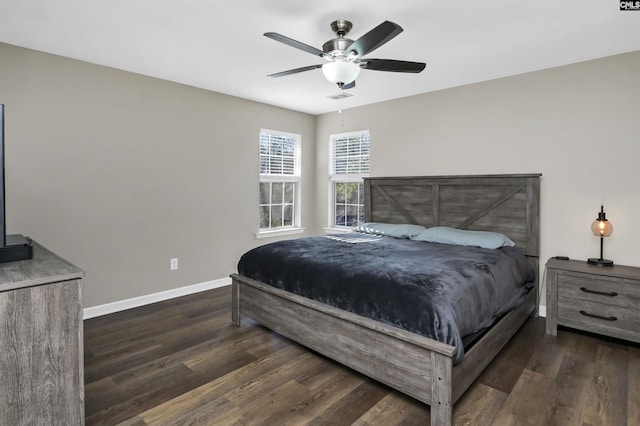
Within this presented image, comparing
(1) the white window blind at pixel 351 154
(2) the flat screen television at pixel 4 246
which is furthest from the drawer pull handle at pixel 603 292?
(2) the flat screen television at pixel 4 246

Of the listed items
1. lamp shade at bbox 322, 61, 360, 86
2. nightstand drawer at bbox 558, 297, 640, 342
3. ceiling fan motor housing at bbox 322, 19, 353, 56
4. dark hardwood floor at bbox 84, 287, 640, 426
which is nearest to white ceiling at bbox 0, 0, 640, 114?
ceiling fan motor housing at bbox 322, 19, 353, 56

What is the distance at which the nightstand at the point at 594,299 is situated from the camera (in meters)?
2.73

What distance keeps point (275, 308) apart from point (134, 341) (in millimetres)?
1227

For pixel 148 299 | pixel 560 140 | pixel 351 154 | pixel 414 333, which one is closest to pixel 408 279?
pixel 414 333

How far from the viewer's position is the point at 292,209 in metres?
5.50

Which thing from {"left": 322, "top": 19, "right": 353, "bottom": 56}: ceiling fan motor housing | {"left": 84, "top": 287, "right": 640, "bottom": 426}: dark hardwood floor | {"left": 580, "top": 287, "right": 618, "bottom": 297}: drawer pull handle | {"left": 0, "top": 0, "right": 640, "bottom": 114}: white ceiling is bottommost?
{"left": 84, "top": 287, "right": 640, "bottom": 426}: dark hardwood floor

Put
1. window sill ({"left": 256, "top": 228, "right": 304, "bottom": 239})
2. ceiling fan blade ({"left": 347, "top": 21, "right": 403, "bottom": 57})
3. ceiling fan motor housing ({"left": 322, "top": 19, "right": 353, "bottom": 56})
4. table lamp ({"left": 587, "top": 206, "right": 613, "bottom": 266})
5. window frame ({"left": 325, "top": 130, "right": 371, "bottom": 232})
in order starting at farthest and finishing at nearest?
window frame ({"left": 325, "top": 130, "right": 371, "bottom": 232})
window sill ({"left": 256, "top": 228, "right": 304, "bottom": 239})
table lamp ({"left": 587, "top": 206, "right": 613, "bottom": 266})
ceiling fan motor housing ({"left": 322, "top": 19, "right": 353, "bottom": 56})
ceiling fan blade ({"left": 347, "top": 21, "right": 403, "bottom": 57})

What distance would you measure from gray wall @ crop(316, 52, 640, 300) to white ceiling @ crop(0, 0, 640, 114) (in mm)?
223

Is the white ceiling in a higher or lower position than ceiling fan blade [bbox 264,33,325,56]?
higher

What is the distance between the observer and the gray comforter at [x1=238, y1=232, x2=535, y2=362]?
1999mm

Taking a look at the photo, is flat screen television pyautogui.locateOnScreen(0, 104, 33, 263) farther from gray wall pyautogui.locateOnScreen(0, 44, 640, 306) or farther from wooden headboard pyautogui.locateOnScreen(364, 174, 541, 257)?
wooden headboard pyautogui.locateOnScreen(364, 174, 541, 257)

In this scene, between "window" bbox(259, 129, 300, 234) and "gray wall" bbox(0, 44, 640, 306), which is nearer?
"gray wall" bbox(0, 44, 640, 306)

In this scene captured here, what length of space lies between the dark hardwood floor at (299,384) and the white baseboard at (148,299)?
1.17 feet

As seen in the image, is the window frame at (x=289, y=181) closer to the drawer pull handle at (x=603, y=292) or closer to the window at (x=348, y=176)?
the window at (x=348, y=176)
